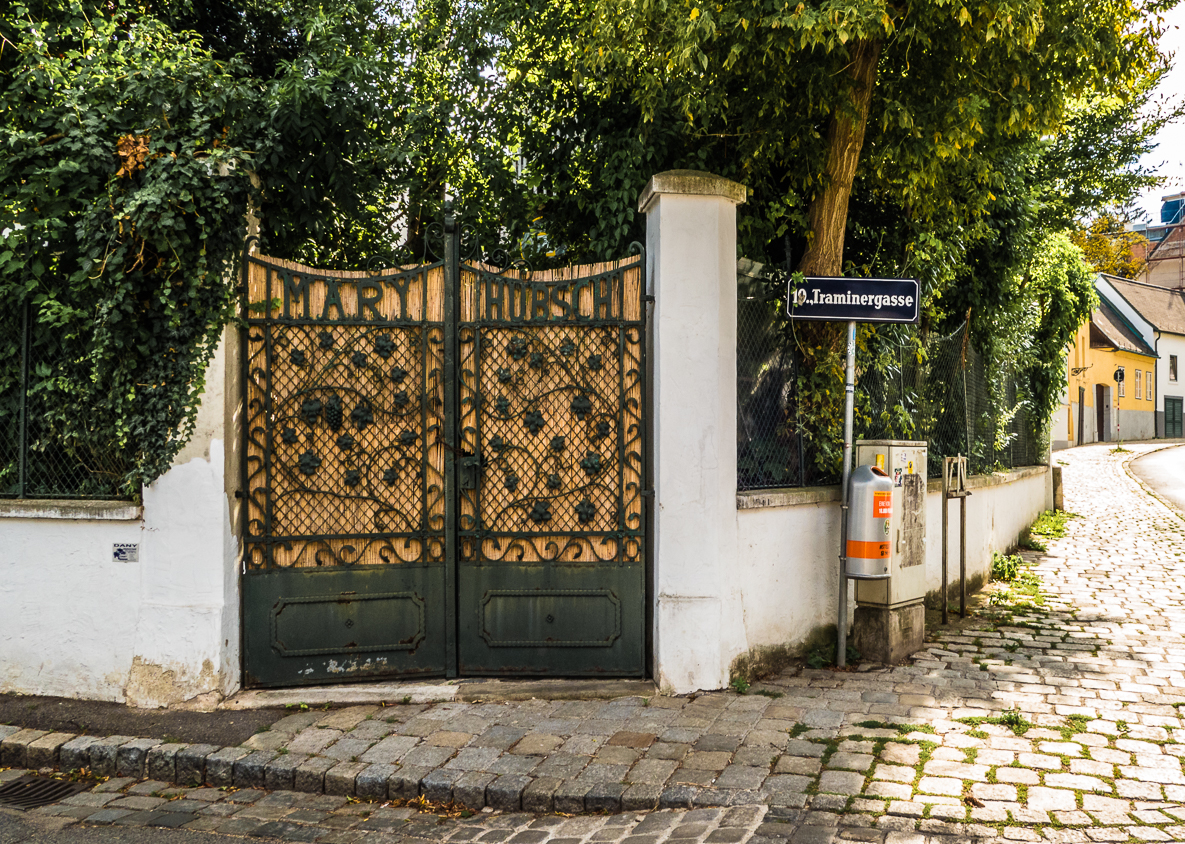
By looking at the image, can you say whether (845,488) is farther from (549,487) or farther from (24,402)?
(24,402)

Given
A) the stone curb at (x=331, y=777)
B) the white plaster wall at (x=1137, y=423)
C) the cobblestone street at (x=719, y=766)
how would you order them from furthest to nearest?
1. the white plaster wall at (x=1137, y=423)
2. the stone curb at (x=331, y=777)
3. the cobblestone street at (x=719, y=766)

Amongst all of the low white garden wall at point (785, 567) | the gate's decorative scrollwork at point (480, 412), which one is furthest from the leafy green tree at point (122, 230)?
the low white garden wall at point (785, 567)

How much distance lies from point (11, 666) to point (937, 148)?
22.2 ft

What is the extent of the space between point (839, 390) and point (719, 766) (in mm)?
3225

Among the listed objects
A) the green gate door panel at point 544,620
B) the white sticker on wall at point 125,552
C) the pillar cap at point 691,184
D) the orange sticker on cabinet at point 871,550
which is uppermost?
the pillar cap at point 691,184

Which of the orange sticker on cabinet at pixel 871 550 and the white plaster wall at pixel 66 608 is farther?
the orange sticker on cabinet at pixel 871 550

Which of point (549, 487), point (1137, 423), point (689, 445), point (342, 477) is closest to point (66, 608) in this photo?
point (342, 477)

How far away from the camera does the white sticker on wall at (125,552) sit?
17.9ft

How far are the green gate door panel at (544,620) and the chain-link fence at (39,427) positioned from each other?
2.41 metres

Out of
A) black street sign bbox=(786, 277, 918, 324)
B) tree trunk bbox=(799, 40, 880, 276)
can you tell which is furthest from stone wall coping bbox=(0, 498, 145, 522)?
tree trunk bbox=(799, 40, 880, 276)

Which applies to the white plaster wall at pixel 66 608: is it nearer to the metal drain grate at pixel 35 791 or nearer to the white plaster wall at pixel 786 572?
the metal drain grate at pixel 35 791

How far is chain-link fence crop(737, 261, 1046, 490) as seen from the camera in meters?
6.20

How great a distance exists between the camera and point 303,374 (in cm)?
566

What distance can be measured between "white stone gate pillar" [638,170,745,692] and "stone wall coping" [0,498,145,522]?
10.7ft
